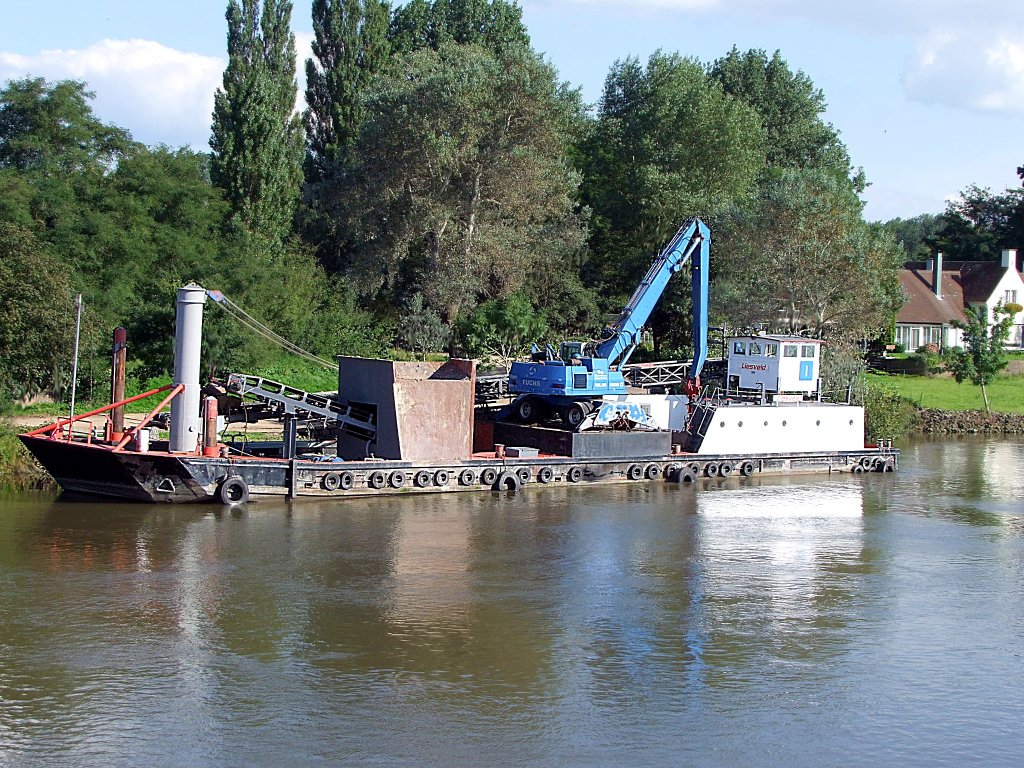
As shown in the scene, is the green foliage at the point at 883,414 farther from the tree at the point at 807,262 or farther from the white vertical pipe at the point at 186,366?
the white vertical pipe at the point at 186,366

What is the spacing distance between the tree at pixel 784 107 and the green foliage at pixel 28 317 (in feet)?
139

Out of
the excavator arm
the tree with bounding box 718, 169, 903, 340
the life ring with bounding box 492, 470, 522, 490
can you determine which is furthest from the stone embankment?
the life ring with bounding box 492, 470, 522, 490

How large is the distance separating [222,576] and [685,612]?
7.39m

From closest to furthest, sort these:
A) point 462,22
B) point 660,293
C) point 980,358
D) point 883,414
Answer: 1. point 660,293
2. point 883,414
3. point 980,358
4. point 462,22

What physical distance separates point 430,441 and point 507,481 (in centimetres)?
219

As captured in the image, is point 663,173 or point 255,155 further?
point 663,173

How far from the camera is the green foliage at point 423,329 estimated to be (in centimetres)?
4391

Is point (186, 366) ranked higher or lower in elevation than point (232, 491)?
higher

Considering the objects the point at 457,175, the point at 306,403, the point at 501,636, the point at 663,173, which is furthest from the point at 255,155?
the point at 501,636

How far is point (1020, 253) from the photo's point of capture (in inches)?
3024

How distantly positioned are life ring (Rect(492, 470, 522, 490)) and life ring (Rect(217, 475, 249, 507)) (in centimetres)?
595

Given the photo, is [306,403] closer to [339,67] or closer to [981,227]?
[339,67]

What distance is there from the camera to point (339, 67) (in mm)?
52938

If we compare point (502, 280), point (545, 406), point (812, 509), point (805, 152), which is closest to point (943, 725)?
point (812, 509)
